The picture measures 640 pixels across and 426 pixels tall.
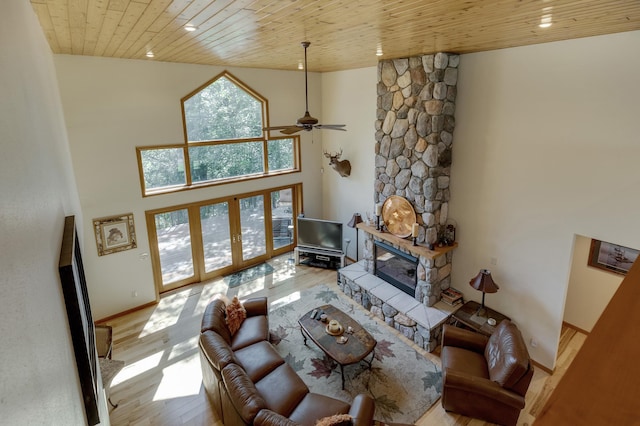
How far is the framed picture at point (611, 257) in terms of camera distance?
5496mm

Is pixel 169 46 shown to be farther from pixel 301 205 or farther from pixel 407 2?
pixel 301 205

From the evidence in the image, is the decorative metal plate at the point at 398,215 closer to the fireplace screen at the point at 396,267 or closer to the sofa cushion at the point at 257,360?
the fireplace screen at the point at 396,267

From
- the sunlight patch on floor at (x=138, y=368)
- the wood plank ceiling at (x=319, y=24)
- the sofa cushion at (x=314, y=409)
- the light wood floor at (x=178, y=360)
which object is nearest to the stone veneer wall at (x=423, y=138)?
the wood plank ceiling at (x=319, y=24)

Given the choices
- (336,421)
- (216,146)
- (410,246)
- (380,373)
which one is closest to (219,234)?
(216,146)

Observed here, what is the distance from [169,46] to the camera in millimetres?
4652

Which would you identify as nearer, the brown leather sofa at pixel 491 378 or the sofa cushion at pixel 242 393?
the sofa cushion at pixel 242 393

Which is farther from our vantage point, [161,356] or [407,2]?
[161,356]

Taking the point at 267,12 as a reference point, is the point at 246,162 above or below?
below

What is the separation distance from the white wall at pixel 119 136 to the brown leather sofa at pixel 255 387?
2.50 m

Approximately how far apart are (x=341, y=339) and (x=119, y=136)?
5.00 metres

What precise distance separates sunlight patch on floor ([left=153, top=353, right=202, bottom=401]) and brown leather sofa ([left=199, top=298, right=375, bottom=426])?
0.89 ft

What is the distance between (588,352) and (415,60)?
18.7 ft

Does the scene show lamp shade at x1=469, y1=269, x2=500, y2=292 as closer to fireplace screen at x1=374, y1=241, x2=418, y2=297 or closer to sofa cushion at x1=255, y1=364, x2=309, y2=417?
fireplace screen at x1=374, y1=241, x2=418, y2=297

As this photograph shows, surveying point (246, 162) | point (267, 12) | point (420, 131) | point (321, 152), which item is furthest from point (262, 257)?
point (267, 12)
